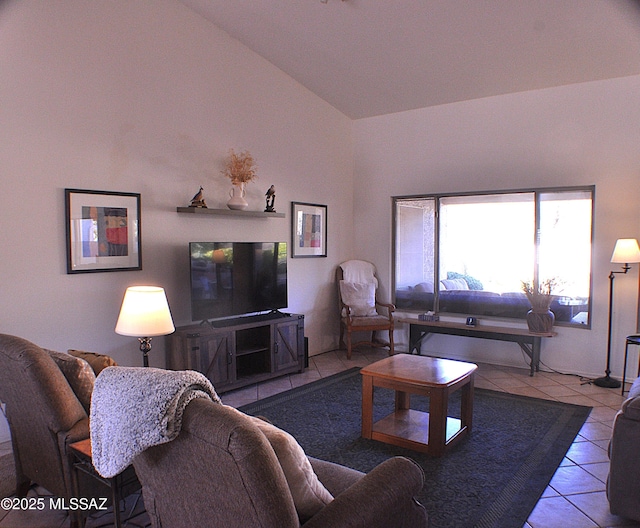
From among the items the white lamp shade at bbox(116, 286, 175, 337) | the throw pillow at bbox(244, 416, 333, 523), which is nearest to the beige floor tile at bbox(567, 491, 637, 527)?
the throw pillow at bbox(244, 416, 333, 523)

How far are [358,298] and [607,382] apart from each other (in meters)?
2.81

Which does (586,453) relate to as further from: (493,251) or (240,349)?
(240,349)

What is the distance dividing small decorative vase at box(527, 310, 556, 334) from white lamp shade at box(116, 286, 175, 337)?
3.89 m

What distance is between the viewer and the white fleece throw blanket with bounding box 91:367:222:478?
57.4 inches

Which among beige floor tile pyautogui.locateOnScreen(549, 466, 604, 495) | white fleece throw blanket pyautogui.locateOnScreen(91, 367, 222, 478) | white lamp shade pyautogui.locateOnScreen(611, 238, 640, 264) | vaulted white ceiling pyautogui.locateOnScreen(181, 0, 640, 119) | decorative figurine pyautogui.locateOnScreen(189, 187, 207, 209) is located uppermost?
vaulted white ceiling pyautogui.locateOnScreen(181, 0, 640, 119)

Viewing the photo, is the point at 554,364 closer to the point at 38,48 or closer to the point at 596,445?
the point at 596,445

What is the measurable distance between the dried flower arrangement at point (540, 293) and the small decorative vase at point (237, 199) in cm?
317

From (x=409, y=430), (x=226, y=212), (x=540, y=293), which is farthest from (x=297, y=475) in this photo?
(x=540, y=293)

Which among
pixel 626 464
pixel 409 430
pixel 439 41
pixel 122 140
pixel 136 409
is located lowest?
pixel 409 430

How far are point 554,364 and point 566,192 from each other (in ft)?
6.15

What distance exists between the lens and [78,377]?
247 cm

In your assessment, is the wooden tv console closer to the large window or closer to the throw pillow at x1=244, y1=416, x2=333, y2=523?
the large window

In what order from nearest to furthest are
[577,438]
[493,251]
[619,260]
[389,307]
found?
[577,438] → [619,260] → [493,251] → [389,307]

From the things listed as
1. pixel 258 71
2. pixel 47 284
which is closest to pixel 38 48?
pixel 47 284
